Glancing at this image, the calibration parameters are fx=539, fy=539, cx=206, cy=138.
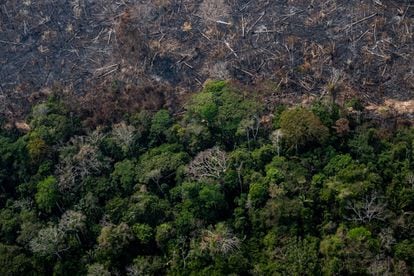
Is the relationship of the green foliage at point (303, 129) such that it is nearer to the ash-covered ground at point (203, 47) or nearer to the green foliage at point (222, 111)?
the green foliage at point (222, 111)

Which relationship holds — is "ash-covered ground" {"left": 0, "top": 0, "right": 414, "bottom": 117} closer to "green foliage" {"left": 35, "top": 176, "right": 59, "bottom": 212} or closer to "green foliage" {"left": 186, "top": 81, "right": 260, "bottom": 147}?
"green foliage" {"left": 186, "top": 81, "right": 260, "bottom": 147}

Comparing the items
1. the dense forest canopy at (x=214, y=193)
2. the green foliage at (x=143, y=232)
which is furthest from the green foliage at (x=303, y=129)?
the green foliage at (x=143, y=232)

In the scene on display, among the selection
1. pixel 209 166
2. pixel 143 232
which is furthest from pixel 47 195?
pixel 209 166

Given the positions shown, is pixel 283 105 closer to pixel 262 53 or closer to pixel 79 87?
pixel 262 53

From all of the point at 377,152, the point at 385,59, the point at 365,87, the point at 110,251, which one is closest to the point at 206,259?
the point at 110,251

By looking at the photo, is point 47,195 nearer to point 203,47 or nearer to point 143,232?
point 143,232

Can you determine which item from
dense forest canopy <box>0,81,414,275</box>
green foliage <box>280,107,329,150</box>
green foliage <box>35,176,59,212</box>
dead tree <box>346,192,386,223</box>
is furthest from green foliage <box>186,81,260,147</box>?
green foliage <box>35,176,59,212</box>
